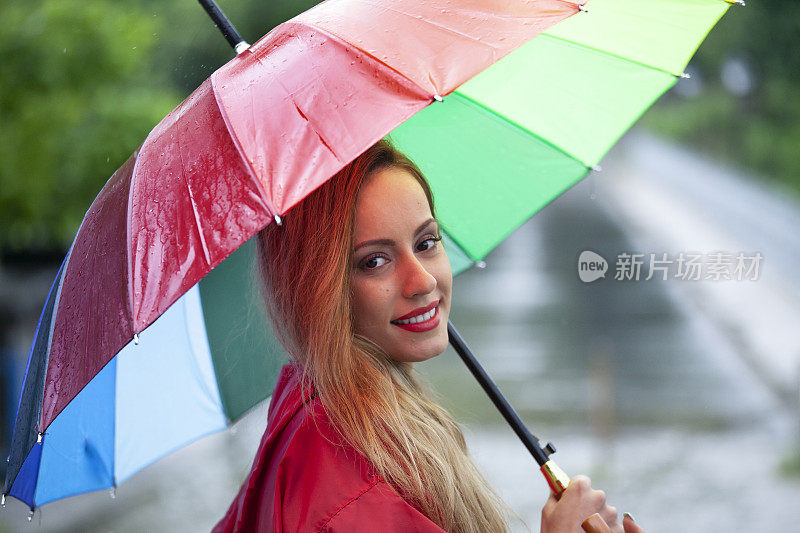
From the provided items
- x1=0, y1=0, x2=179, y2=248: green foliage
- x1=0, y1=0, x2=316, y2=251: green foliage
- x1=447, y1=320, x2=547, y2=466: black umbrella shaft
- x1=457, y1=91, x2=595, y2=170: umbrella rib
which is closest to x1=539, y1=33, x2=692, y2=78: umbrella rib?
x1=457, y1=91, x2=595, y2=170: umbrella rib

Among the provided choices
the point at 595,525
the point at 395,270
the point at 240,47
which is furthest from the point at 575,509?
the point at 240,47

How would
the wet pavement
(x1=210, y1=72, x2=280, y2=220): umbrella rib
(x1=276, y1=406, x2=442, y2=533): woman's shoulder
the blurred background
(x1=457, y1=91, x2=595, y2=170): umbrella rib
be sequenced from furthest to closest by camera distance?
the wet pavement
the blurred background
(x1=457, y1=91, x2=595, y2=170): umbrella rib
(x1=276, y1=406, x2=442, y2=533): woman's shoulder
(x1=210, y1=72, x2=280, y2=220): umbrella rib

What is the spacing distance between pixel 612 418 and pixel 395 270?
6419 mm

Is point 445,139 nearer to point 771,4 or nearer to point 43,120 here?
point 43,120

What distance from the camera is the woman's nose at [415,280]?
6.06ft

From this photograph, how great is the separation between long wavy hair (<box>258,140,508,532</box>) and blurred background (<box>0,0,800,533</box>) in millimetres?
656

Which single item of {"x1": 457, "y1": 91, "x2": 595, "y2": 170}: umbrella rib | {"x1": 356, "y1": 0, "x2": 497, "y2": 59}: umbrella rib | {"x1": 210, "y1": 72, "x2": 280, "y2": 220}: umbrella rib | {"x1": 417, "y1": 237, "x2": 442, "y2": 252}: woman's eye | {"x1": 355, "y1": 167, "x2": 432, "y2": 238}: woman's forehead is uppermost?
{"x1": 210, "y1": 72, "x2": 280, "y2": 220}: umbrella rib

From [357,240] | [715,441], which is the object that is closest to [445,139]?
[357,240]

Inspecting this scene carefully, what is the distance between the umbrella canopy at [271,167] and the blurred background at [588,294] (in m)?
0.38

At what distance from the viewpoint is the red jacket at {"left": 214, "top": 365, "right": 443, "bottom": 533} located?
5.17ft

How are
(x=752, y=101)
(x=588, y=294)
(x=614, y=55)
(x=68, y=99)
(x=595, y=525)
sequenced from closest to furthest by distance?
(x=595, y=525), (x=614, y=55), (x=68, y=99), (x=752, y=101), (x=588, y=294)

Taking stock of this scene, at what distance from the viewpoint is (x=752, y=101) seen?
39.4 feet

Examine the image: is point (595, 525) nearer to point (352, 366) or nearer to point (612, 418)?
point (352, 366)

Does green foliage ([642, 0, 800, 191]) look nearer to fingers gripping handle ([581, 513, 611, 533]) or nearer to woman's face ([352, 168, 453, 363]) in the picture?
woman's face ([352, 168, 453, 363])
